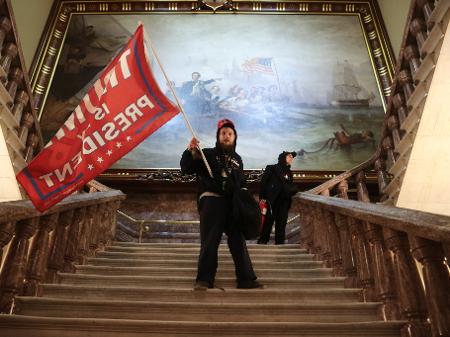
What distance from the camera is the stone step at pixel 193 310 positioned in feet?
9.44

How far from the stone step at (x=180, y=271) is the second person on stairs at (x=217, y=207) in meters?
0.47

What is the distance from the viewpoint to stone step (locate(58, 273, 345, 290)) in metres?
3.61

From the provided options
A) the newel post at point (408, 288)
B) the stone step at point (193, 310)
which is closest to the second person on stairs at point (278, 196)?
the stone step at point (193, 310)

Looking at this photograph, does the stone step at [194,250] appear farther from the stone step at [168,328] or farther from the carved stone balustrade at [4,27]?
the carved stone balustrade at [4,27]

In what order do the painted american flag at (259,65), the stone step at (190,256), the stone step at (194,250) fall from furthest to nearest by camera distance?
the painted american flag at (259,65) → the stone step at (194,250) → the stone step at (190,256)

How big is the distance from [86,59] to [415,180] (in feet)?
25.1

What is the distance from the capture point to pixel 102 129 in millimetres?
2824

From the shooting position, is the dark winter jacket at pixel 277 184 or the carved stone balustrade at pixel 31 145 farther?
the dark winter jacket at pixel 277 184

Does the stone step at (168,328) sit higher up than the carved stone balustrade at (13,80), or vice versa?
the carved stone balustrade at (13,80)

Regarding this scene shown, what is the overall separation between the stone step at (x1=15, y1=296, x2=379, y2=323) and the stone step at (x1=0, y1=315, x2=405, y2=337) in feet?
1.09

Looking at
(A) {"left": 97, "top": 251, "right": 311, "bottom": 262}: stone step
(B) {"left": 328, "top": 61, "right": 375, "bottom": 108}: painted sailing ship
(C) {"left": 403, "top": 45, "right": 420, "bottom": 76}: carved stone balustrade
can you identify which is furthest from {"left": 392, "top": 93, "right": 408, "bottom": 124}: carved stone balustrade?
(B) {"left": 328, "top": 61, "right": 375, "bottom": 108}: painted sailing ship

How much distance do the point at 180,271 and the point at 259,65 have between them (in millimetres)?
7045

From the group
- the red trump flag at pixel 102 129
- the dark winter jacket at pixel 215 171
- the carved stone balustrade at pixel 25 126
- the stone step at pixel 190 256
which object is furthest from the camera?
the carved stone balustrade at pixel 25 126

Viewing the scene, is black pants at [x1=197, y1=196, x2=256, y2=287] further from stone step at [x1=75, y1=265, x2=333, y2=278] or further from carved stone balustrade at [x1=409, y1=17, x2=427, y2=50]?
carved stone balustrade at [x1=409, y1=17, x2=427, y2=50]
